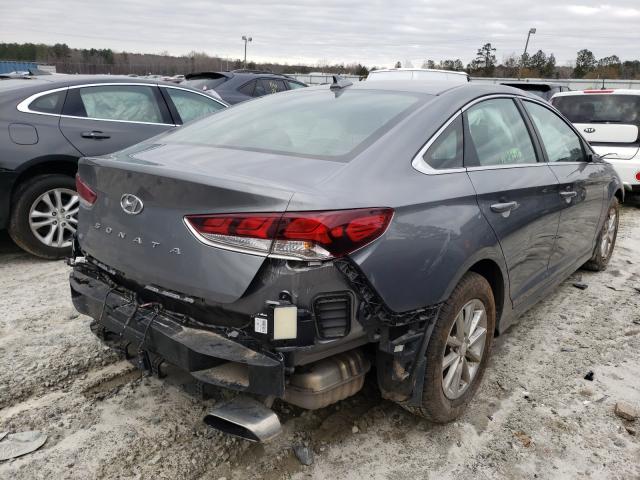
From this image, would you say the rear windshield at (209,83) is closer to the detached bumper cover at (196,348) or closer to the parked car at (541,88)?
the parked car at (541,88)

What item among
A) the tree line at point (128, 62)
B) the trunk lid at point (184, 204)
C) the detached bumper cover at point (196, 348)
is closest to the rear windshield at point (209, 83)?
the trunk lid at point (184, 204)

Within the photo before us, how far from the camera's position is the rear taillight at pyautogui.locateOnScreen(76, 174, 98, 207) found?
259 cm

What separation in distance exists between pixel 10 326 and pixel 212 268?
225cm

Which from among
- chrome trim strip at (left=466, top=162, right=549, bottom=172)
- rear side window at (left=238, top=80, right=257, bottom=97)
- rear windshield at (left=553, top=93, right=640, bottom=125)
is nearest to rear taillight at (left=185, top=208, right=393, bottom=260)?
chrome trim strip at (left=466, top=162, right=549, bottom=172)

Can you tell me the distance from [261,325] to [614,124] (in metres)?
8.23

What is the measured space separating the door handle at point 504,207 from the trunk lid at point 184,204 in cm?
97

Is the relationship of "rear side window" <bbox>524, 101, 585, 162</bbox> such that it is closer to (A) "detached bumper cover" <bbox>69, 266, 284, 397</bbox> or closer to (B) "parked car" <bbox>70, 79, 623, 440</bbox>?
(B) "parked car" <bbox>70, 79, 623, 440</bbox>

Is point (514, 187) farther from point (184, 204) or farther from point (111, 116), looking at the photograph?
point (111, 116)

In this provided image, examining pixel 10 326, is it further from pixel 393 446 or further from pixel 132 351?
pixel 393 446

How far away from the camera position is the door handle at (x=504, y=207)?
8.96ft

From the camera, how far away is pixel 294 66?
53000 mm

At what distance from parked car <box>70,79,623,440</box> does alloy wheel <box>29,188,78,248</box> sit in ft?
7.15

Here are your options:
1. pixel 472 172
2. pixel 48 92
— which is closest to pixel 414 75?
pixel 48 92

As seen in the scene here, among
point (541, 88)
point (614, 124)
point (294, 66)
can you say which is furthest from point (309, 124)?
point (294, 66)
